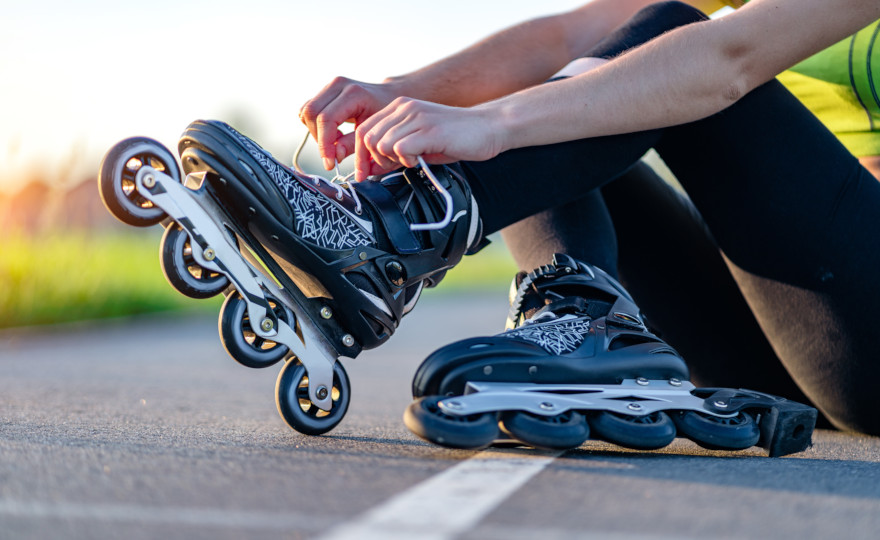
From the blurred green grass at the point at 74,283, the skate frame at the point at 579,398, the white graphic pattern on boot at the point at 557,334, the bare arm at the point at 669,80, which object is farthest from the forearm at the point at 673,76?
the blurred green grass at the point at 74,283

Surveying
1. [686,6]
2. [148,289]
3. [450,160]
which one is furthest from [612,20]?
[148,289]

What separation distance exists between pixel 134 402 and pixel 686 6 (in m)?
1.84

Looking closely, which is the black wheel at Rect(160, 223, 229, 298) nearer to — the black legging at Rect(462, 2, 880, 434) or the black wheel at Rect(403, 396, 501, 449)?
the black wheel at Rect(403, 396, 501, 449)

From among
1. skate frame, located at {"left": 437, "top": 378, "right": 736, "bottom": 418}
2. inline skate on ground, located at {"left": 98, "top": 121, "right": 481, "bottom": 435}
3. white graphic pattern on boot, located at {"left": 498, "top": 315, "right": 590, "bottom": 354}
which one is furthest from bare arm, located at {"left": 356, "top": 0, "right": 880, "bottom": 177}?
skate frame, located at {"left": 437, "top": 378, "right": 736, "bottom": 418}

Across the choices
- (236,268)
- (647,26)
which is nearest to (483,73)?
(647,26)

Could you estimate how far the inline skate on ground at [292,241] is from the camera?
5.26ft

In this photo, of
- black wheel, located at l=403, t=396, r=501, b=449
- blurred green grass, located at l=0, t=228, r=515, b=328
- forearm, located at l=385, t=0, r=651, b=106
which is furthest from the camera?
blurred green grass, located at l=0, t=228, r=515, b=328

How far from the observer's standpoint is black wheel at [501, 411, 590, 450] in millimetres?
1506

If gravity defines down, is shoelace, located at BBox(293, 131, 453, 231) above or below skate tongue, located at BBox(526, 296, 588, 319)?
above

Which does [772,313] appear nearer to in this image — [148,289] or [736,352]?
[736,352]

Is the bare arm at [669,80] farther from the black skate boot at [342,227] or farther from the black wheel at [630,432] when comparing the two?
the black wheel at [630,432]

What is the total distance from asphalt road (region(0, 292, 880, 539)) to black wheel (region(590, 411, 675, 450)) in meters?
0.04

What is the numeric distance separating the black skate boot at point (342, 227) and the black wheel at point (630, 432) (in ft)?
1.46

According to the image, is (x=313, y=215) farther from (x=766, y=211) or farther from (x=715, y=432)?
(x=766, y=211)
